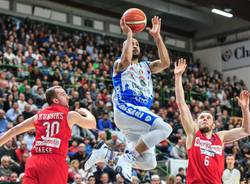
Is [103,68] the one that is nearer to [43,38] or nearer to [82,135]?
[43,38]

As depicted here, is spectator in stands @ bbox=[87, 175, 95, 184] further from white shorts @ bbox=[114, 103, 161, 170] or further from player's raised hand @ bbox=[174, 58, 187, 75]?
player's raised hand @ bbox=[174, 58, 187, 75]

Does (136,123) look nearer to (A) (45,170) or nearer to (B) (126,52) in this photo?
(B) (126,52)

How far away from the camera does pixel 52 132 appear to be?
6676 mm

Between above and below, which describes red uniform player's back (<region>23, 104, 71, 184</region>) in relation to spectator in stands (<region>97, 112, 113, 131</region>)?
below

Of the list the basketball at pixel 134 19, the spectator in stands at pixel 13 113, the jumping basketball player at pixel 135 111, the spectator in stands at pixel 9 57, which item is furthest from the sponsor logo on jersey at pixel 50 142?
the spectator in stands at pixel 9 57

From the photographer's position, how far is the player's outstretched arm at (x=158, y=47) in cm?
775

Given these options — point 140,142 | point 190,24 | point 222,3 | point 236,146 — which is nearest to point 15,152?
point 140,142

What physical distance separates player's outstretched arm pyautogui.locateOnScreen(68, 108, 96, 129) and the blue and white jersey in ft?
3.66

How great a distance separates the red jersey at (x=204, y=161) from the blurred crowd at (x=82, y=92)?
5.05 m

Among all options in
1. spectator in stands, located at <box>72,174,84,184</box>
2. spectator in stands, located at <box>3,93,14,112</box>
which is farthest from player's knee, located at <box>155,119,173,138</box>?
spectator in stands, located at <box>3,93,14,112</box>

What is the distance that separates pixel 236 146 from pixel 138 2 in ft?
35.7

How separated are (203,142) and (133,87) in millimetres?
1280

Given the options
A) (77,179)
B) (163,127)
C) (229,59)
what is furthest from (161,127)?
(229,59)

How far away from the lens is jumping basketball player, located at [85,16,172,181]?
7.43 m
